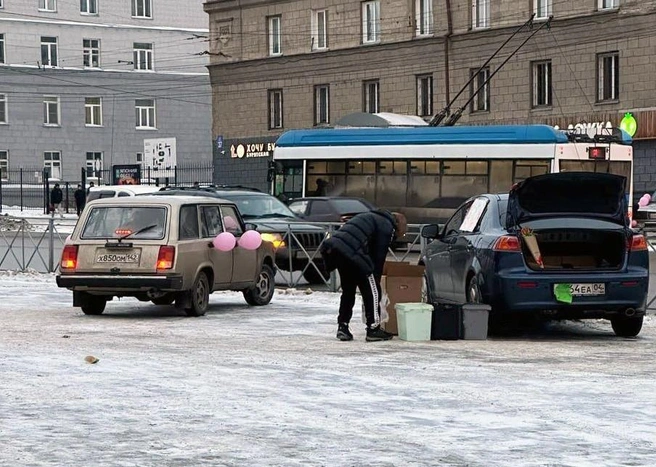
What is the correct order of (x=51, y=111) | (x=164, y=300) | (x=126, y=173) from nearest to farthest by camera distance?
1. (x=164, y=300)
2. (x=126, y=173)
3. (x=51, y=111)

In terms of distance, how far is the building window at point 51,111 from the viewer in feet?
264

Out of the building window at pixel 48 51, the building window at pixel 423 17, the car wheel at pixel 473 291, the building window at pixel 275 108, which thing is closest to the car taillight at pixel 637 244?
the car wheel at pixel 473 291

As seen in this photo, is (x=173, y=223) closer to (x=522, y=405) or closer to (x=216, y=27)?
(x=522, y=405)

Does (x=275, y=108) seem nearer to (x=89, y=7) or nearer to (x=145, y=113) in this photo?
(x=145, y=113)

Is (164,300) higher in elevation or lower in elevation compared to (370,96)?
lower

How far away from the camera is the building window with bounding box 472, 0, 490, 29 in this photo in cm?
5197

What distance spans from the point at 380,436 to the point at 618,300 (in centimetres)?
730

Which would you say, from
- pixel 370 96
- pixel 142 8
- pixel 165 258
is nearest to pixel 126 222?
pixel 165 258

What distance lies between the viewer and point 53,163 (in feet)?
266

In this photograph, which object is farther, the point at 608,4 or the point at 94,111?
the point at 94,111

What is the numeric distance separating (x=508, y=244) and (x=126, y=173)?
49429 mm

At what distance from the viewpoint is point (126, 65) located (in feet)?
270

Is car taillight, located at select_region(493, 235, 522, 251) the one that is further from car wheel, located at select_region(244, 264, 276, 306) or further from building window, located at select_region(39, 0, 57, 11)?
building window, located at select_region(39, 0, 57, 11)

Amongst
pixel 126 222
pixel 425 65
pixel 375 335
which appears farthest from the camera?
pixel 425 65
